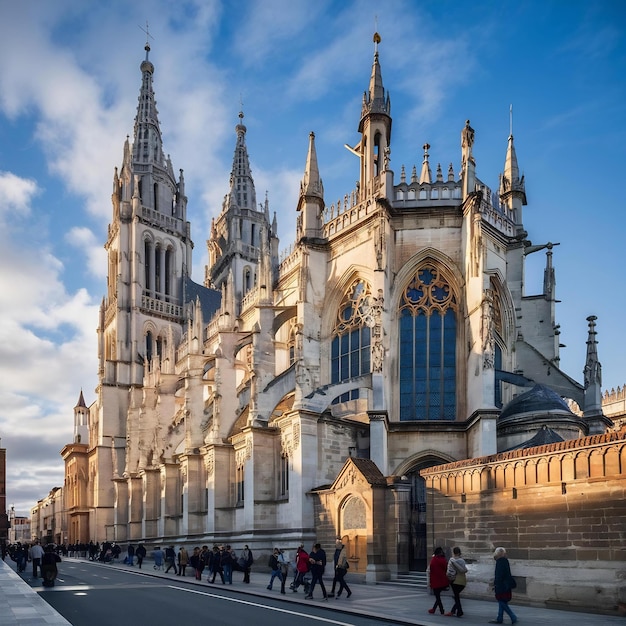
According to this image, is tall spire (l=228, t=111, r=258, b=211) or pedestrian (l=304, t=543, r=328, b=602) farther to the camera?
tall spire (l=228, t=111, r=258, b=211)

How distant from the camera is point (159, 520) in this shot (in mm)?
40625

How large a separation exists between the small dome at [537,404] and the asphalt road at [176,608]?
11010 mm

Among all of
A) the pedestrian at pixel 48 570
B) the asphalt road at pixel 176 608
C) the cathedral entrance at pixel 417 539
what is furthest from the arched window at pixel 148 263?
the cathedral entrance at pixel 417 539

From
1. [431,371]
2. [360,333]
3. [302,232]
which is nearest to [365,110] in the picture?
[302,232]

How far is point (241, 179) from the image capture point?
6812 centimetres

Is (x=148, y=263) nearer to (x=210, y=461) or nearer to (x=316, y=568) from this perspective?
(x=210, y=461)

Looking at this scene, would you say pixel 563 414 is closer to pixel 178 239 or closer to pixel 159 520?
pixel 159 520

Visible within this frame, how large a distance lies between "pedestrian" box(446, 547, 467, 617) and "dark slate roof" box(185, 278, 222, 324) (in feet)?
159

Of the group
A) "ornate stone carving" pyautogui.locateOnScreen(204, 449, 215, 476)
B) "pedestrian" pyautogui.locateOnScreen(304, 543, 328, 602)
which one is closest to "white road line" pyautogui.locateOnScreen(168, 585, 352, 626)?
"pedestrian" pyautogui.locateOnScreen(304, 543, 328, 602)

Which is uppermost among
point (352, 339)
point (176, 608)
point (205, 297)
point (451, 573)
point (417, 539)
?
point (205, 297)

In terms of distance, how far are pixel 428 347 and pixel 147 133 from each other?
45.3 metres

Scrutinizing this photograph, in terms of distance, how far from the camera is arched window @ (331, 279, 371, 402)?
1100 inches

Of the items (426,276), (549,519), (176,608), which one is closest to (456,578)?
(549,519)

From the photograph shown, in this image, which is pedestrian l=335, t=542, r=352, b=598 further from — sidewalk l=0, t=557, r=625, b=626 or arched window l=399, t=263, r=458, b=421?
arched window l=399, t=263, r=458, b=421
